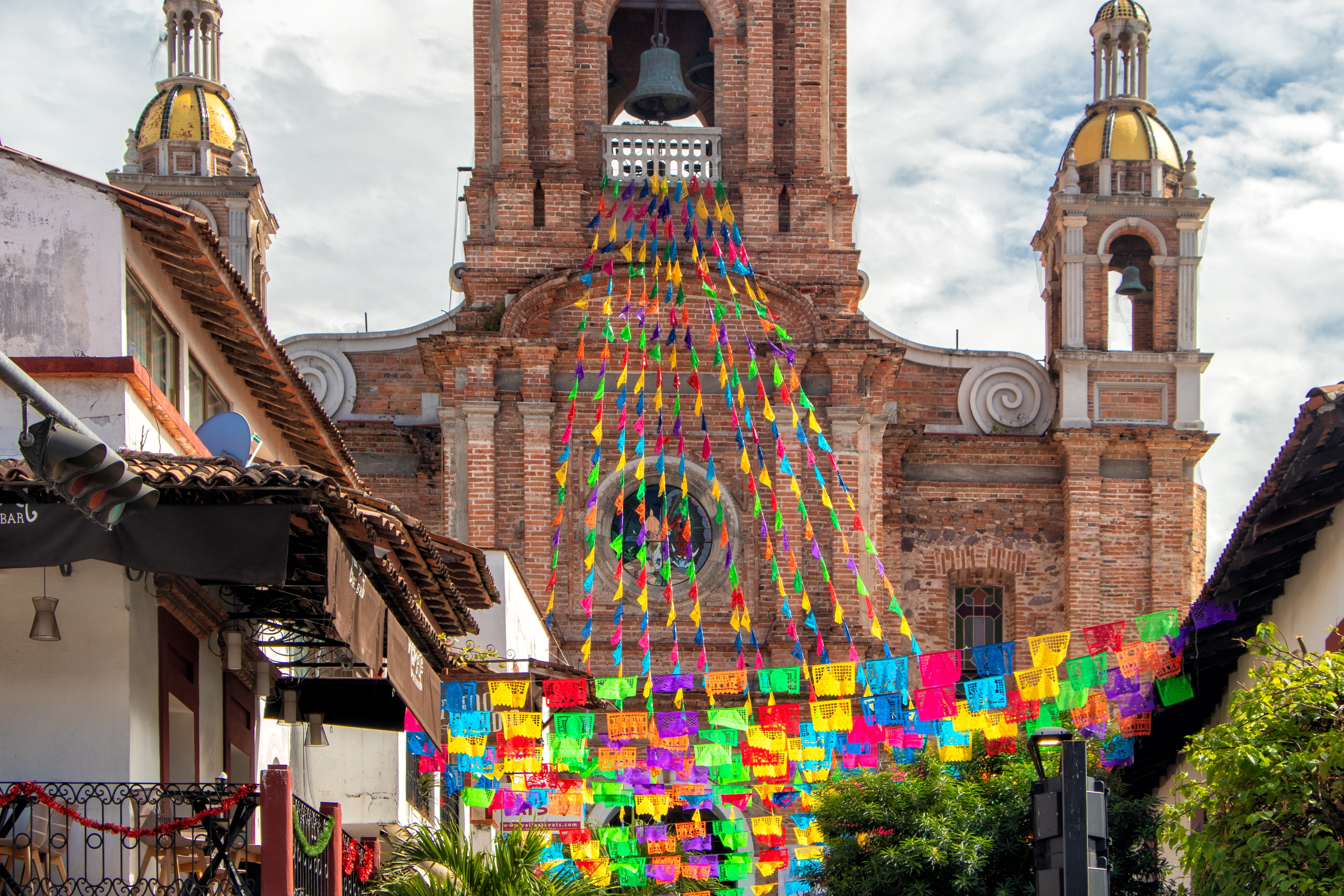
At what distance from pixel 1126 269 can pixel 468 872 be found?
21070 mm

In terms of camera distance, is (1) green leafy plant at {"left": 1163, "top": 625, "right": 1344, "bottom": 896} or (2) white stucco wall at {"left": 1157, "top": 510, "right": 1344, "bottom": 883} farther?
(2) white stucco wall at {"left": 1157, "top": 510, "right": 1344, "bottom": 883}

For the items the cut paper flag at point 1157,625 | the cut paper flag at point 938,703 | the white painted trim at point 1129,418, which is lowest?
the cut paper flag at point 938,703

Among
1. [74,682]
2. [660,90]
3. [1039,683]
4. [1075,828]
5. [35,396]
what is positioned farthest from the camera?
[660,90]

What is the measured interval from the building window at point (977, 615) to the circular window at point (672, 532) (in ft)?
16.5

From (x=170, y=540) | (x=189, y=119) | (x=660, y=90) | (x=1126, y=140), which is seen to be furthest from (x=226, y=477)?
(x=1126, y=140)

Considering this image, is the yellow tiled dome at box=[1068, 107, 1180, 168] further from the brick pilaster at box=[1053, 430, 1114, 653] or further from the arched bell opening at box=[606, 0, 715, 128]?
the arched bell opening at box=[606, 0, 715, 128]

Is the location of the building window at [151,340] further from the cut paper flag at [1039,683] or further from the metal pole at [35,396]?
the cut paper flag at [1039,683]

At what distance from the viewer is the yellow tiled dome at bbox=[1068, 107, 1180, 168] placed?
35125 millimetres

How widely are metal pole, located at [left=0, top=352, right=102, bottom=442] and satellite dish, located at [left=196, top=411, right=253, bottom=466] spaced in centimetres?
634

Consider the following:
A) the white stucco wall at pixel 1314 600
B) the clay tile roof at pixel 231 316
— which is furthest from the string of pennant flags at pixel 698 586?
the white stucco wall at pixel 1314 600

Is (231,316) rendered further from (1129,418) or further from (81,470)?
(1129,418)

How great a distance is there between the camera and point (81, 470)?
8.93 m

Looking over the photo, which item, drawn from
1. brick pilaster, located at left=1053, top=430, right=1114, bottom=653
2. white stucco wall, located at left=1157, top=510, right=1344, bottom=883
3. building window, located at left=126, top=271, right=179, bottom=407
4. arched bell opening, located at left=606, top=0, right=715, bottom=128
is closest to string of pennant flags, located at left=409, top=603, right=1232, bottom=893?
white stucco wall, located at left=1157, top=510, right=1344, bottom=883

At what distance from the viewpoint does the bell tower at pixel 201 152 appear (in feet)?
113
